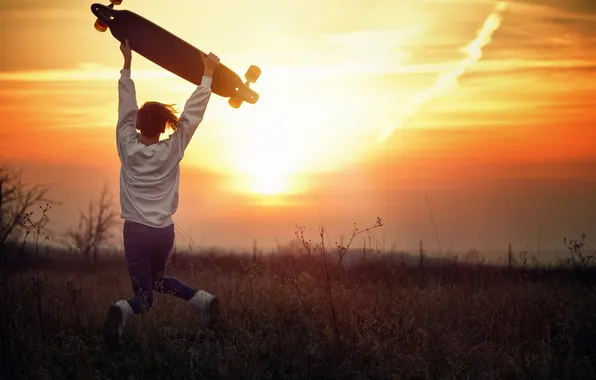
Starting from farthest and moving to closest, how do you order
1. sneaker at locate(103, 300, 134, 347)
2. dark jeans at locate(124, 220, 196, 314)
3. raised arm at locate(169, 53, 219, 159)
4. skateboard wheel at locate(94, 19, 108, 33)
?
skateboard wheel at locate(94, 19, 108, 33) → raised arm at locate(169, 53, 219, 159) → dark jeans at locate(124, 220, 196, 314) → sneaker at locate(103, 300, 134, 347)

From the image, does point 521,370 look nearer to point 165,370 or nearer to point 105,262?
point 165,370

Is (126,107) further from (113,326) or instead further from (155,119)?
(113,326)

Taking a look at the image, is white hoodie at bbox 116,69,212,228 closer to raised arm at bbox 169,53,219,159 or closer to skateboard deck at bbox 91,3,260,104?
raised arm at bbox 169,53,219,159

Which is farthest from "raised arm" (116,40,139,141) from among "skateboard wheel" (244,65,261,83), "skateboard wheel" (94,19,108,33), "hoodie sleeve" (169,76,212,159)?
"skateboard wheel" (244,65,261,83)

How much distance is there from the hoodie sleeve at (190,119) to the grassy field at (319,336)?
1.61 meters

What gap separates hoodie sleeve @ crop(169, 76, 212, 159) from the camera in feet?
22.4

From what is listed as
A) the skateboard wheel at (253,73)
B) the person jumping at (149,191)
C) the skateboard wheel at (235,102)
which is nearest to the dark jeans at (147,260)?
the person jumping at (149,191)

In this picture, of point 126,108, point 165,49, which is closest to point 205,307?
point 126,108

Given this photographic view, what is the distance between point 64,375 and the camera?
6.06m

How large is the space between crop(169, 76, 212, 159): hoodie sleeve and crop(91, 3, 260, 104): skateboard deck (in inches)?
46.6

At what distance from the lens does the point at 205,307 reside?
6961 millimetres

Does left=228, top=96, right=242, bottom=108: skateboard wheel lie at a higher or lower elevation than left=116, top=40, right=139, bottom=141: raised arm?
higher

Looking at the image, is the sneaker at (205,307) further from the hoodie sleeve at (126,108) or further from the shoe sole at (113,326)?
the hoodie sleeve at (126,108)

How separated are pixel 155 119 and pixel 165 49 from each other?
1.39m
